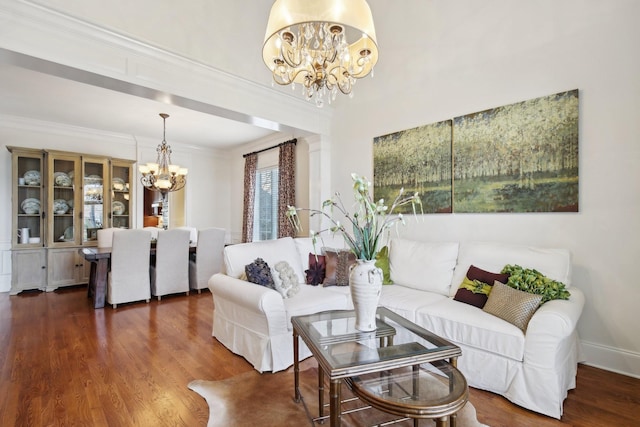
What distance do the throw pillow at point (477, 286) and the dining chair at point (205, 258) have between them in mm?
3640

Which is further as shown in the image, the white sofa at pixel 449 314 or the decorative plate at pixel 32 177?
the decorative plate at pixel 32 177

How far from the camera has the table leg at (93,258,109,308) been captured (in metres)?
4.10

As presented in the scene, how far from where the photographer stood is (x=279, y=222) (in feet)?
18.2

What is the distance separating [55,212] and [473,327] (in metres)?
A: 6.29

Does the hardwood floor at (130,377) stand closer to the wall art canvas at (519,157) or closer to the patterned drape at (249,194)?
the wall art canvas at (519,157)

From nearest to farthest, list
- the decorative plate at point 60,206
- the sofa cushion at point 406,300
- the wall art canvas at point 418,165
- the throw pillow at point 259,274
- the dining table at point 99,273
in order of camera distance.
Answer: the sofa cushion at point 406,300 < the throw pillow at point 259,274 < the wall art canvas at point 418,165 < the dining table at point 99,273 < the decorative plate at point 60,206

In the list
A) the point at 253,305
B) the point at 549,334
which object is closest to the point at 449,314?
the point at 549,334

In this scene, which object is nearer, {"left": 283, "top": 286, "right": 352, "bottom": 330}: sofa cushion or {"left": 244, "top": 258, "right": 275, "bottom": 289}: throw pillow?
{"left": 283, "top": 286, "right": 352, "bottom": 330}: sofa cushion

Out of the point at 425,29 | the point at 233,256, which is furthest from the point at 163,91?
the point at 425,29

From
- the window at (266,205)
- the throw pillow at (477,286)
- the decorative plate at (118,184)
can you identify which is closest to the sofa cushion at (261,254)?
the throw pillow at (477,286)

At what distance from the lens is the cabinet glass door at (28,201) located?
16.1 feet

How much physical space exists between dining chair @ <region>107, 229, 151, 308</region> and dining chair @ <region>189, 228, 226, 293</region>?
2.27 ft

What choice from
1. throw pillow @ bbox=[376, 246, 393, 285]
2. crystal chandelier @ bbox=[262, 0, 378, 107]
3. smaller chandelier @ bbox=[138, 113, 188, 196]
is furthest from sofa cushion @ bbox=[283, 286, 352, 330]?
smaller chandelier @ bbox=[138, 113, 188, 196]

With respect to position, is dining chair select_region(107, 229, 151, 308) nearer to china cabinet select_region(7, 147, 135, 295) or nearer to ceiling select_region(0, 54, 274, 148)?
china cabinet select_region(7, 147, 135, 295)
